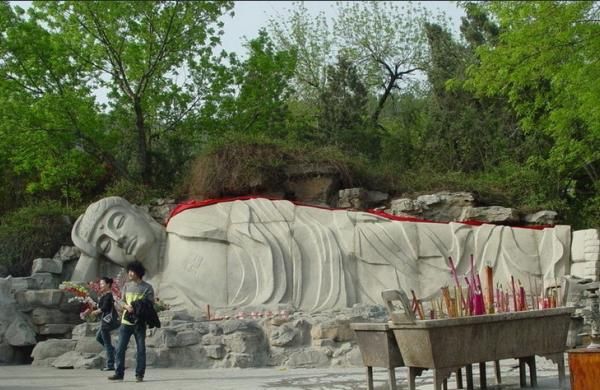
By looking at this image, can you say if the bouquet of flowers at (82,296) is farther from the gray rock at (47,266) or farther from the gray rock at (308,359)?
the gray rock at (308,359)

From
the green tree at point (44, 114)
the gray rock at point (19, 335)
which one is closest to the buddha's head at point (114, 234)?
the gray rock at point (19, 335)

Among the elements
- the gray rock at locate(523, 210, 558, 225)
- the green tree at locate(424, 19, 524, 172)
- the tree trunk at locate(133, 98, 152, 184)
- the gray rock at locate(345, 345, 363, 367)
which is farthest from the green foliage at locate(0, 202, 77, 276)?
the green tree at locate(424, 19, 524, 172)

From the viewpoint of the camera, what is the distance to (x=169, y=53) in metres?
17.1

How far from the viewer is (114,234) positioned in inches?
446

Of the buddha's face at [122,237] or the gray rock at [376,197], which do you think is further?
the gray rock at [376,197]

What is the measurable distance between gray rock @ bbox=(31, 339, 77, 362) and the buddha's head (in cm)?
185

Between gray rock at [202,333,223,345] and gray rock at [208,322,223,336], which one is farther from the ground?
gray rock at [208,322,223,336]

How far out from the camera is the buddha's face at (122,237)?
11.3 meters

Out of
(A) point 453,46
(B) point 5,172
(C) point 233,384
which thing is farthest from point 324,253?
(A) point 453,46

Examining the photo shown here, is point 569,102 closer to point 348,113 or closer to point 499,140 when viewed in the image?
point 499,140

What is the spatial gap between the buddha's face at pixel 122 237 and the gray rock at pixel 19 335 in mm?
1514

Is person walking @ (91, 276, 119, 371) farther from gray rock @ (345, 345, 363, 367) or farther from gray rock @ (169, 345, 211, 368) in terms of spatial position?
gray rock @ (345, 345, 363, 367)

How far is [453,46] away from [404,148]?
10.9ft

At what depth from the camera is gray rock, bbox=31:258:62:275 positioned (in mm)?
11836
